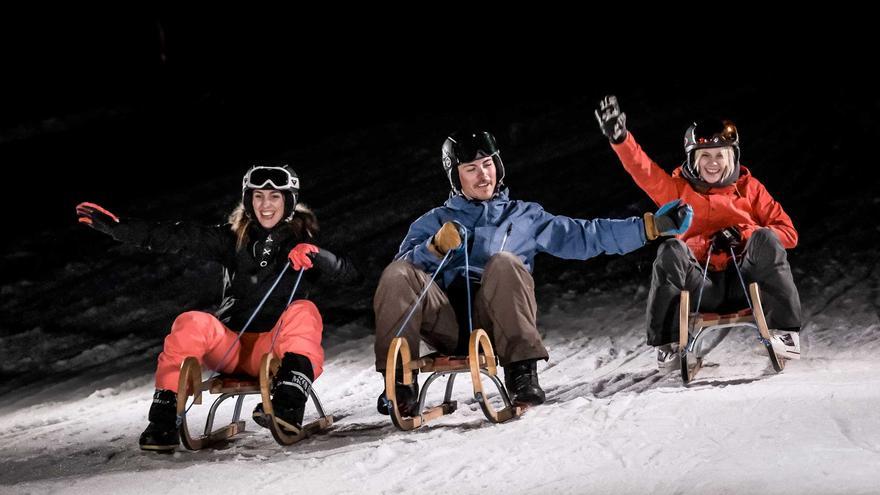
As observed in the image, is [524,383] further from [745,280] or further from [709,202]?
[709,202]

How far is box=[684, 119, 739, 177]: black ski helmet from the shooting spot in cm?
491

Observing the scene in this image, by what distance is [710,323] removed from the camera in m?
4.55

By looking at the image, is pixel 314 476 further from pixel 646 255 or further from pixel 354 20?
pixel 354 20

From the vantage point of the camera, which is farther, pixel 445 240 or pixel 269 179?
pixel 269 179

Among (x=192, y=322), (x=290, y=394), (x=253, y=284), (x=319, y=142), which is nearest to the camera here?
(x=290, y=394)

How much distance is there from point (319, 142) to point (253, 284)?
8.87m

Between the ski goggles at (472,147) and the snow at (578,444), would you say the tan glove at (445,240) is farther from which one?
the snow at (578,444)

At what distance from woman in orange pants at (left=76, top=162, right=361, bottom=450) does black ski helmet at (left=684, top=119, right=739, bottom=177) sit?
1685mm

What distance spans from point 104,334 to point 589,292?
338cm

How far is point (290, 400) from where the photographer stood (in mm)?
4160

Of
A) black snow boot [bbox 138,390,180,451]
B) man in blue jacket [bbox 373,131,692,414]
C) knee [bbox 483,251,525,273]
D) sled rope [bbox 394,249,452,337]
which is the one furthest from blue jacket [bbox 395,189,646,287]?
black snow boot [bbox 138,390,180,451]

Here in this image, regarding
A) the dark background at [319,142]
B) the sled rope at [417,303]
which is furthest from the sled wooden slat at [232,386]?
the dark background at [319,142]

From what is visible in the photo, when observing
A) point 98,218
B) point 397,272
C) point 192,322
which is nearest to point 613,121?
point 397,272

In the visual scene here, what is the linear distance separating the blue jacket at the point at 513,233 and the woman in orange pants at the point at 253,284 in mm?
400
